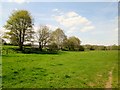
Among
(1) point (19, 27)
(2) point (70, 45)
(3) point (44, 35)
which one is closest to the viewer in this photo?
(1) point (19, 27)

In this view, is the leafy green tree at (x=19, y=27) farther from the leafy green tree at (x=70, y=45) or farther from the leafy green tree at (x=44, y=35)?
the leafy green tree at (x=70, y=45)

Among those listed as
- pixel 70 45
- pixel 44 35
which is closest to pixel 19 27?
pixel 44 35

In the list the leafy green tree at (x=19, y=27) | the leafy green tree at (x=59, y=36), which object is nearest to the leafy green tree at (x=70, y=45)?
the leafy green tree at (x=59, y=36)

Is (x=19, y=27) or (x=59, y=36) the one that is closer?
(x=19, y=27)

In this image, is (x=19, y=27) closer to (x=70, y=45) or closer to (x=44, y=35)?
(x=44, y=35)

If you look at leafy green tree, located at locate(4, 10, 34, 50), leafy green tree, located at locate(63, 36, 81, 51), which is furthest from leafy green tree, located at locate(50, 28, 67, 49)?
leafy green tree, located at locate(4, 10, 34, 50)

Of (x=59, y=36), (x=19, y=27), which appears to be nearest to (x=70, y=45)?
(x=59, y=36)

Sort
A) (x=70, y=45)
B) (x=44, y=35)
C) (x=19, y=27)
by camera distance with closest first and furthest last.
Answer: (x=19, y=27)
(x=44, y=35)
(x=70, y=45)

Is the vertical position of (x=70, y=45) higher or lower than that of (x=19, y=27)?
lower

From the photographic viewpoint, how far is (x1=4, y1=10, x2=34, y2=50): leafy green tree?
7056cm

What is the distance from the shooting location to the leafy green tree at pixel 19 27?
70562 mm

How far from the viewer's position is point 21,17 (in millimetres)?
71562

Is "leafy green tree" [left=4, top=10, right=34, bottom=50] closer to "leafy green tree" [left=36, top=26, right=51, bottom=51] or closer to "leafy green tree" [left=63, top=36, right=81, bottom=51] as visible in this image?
"leafy green tree" [left=36, top=26, right=51, bottom=51]

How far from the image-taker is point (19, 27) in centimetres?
Answer: 7044
